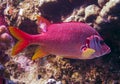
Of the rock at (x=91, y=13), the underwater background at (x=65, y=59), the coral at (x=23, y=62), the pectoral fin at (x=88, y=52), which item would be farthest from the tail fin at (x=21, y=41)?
the coral at (x=23, y=62)

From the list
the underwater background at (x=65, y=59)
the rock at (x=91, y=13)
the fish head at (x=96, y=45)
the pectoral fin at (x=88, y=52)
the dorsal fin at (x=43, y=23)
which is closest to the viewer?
the pectoral fin at (x=88, y=52)

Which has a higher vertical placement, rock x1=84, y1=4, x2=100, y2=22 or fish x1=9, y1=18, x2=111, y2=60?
rock x1=84, y1=4, x2=100, y2=22

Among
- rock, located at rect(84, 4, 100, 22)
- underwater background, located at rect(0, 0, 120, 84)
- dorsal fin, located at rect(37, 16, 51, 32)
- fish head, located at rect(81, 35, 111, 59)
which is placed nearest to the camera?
fish head, located at rect(81, 35, 111, 59)

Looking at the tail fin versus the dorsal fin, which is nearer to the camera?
the tail fin

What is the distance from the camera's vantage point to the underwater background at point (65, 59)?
3795 mm

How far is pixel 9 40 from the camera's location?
4977 millimetres

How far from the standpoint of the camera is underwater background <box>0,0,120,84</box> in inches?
149

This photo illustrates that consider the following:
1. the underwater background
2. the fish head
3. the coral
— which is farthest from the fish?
the coral

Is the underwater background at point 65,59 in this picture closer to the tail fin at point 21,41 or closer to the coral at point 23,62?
the coral at point 23,62

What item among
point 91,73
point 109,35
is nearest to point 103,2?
point 109,35

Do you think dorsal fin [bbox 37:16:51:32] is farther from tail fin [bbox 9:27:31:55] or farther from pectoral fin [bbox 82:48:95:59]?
pectoral fin [bbox 82:48:95:59]

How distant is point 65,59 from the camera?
13.3ft

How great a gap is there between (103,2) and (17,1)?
2.32m

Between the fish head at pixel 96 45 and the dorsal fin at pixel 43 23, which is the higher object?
the dorsal fin at pixel 43 23
